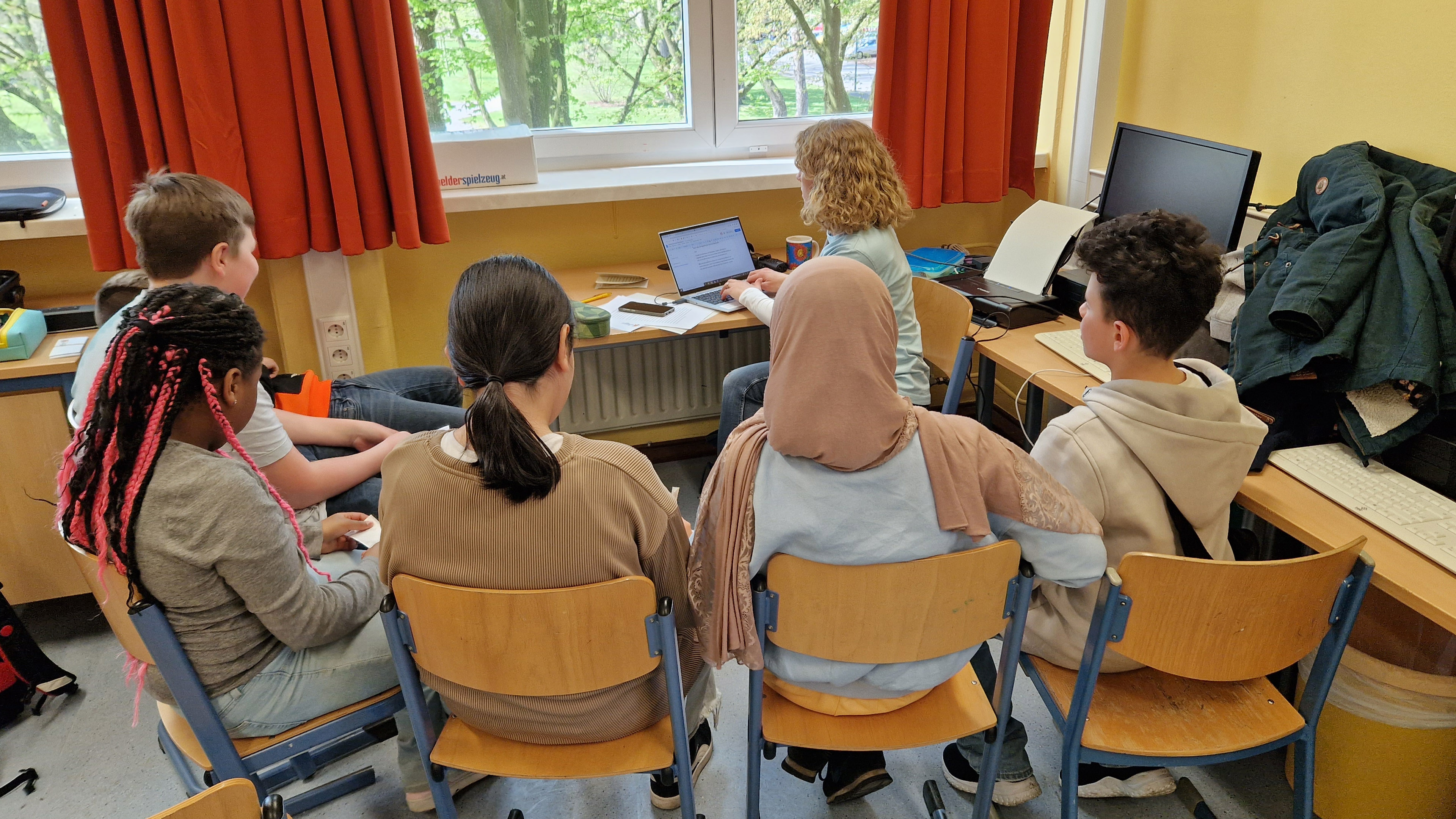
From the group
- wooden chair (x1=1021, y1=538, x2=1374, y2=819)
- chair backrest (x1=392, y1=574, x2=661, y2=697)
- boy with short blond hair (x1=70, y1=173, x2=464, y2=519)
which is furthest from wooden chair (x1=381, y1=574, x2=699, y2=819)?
wooden chair (x1=1021, y1=538, x2=1374, y2=819)

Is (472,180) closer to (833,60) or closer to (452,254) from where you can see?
(452,254)

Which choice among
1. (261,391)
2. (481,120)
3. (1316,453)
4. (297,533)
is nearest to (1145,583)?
(1316,453)

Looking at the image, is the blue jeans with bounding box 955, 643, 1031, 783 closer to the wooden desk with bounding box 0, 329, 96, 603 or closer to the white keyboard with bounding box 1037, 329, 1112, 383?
the white keyboard with bounding box 1037, 329, 1112, 383

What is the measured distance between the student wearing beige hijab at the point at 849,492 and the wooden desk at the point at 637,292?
3.55 feet

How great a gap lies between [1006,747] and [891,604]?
674 millimetres

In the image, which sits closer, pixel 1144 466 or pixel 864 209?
pixel 1144 466

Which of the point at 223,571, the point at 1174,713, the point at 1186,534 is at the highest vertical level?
the point at 223,571

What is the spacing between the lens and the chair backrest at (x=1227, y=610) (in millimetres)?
1240

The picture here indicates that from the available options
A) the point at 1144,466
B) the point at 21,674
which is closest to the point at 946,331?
the point at 1144,466

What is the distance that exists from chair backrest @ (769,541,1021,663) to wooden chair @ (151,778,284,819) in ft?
2.18

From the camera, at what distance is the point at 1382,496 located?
160 cm

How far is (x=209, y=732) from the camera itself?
1323mm

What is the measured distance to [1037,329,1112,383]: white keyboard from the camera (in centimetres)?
216

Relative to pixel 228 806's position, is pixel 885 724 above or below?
below
